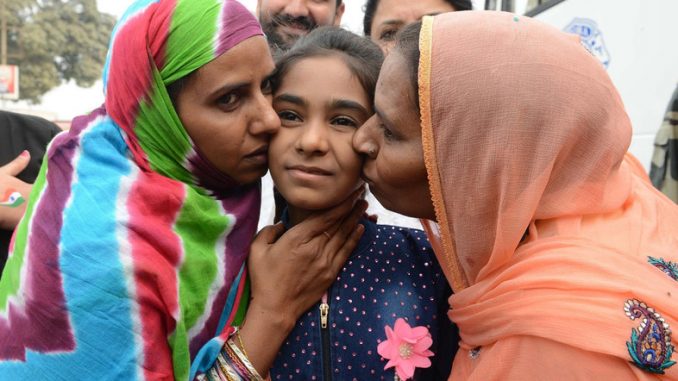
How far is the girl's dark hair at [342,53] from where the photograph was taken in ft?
6.39

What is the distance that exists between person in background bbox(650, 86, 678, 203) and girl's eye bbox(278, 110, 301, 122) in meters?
1.71

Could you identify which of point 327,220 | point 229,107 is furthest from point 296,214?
point 229,107

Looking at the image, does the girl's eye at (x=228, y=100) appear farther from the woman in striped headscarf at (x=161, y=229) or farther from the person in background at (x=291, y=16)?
the person in background at (x=291, y=16)

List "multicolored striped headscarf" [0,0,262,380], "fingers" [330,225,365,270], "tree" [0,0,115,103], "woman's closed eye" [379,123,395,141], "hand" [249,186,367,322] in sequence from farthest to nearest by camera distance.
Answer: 1. "tree" [0,0,115,103]
2. "fingers" [330,225,365,270]
3. "hand" [249,186,367,322]
4. "woman's closed eye" [379,123,395,141]
5. "multicolored striped headscarf" [0,0,262,380]

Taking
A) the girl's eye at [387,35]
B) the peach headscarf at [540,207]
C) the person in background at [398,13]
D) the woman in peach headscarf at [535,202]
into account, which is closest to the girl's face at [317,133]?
the woman in peach headscarf at [535,202]

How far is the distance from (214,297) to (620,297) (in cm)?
106

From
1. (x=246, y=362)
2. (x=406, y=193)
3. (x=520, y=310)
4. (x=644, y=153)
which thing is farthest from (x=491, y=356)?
(x=644, y=153)

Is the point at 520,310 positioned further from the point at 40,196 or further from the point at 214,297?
the point at 40,196

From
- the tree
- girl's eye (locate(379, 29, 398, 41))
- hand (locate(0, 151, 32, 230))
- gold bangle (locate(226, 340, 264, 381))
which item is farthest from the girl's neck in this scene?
the tree

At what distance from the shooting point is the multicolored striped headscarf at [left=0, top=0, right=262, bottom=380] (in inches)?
63.4

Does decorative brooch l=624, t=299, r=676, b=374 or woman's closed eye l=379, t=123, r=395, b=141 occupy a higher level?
woman's closed eye l=379, t=123, r=395, b=141

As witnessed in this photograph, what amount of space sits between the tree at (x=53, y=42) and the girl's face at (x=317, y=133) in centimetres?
3238

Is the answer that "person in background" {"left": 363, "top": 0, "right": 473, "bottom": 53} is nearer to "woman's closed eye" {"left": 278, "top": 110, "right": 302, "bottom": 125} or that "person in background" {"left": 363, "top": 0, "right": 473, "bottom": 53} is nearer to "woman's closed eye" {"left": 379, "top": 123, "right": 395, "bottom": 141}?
"woman's closed eye" {"left": 278, "top": 110, "right": 302, "bottom": 125}

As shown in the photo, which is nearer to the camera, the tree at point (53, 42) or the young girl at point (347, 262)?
the young girl at point (347, 262)
